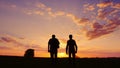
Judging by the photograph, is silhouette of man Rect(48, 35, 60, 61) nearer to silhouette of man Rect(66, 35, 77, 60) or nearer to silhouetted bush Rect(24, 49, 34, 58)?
silhouette of man Rect(66, 35, 77, 60)

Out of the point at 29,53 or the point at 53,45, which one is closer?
the point at 53,45

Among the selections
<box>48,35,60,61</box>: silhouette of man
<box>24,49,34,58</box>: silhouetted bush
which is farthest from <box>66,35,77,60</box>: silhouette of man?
<box>24,49,34,58</box>: silhouetted bush

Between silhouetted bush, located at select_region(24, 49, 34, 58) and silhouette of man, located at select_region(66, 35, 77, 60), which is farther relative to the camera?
silhouetted bush, located at select_region(24, 49, 34, 58)

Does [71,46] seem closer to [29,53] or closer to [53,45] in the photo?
[53,45]

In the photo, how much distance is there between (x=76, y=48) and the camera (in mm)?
19062

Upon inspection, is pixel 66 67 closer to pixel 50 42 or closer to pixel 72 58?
pixel 72 58

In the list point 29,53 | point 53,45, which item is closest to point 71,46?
point 53,45

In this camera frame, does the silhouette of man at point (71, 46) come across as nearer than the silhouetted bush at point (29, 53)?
Yes

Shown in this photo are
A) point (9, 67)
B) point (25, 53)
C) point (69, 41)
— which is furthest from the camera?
point (25, 53)

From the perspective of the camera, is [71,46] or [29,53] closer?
[71,46]

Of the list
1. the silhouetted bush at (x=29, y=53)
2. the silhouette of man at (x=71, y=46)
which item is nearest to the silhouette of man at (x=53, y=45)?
the silhouette of man at (x=71, y=46)

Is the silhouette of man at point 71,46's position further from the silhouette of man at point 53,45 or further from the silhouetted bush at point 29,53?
the silhouetted bush at point 29,53

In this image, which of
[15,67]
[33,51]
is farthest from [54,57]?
[33,51]

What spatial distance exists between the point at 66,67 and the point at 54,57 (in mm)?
2039
